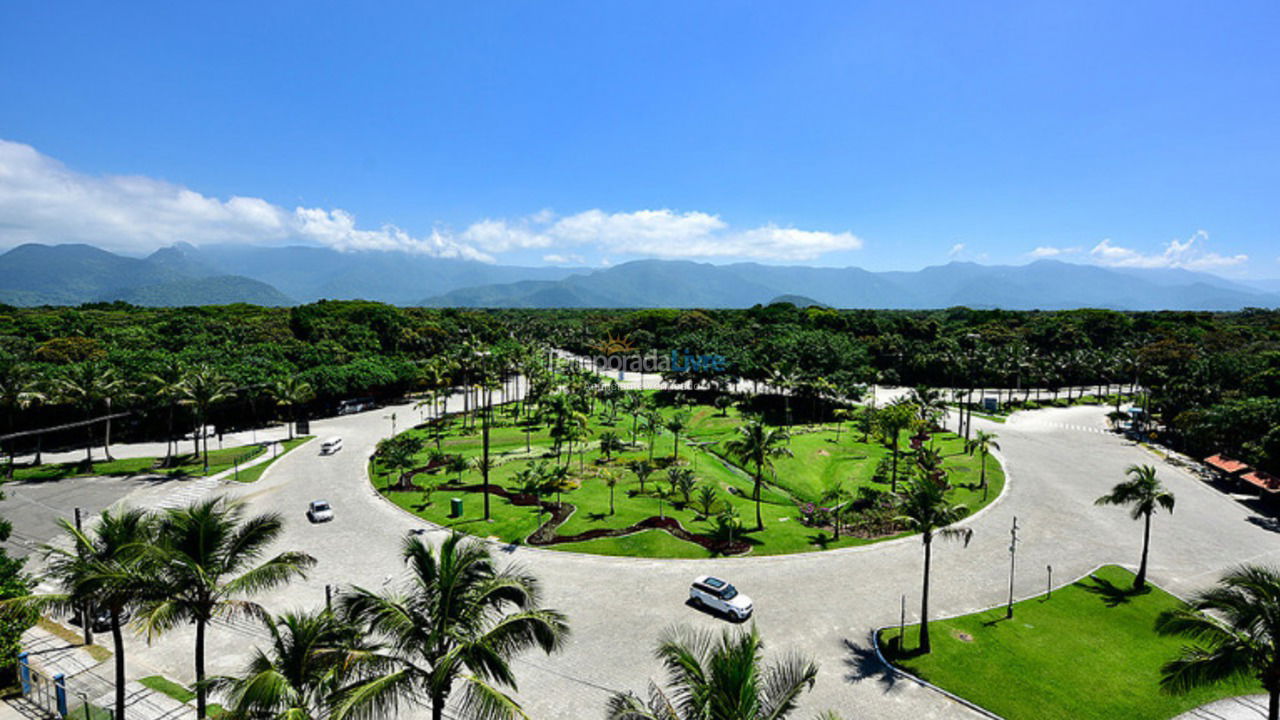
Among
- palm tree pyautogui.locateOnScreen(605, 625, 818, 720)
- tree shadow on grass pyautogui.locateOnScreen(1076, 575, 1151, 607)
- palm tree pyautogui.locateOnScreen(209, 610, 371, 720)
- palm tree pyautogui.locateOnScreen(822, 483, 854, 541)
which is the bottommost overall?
tree shadow on grass pyautogui.locateOnScreen(1076, 575, 1151, 607)

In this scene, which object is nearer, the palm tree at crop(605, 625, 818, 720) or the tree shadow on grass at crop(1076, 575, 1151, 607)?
the palm tree at crop(605, 625, 818, 720)

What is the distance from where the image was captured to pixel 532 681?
21797 millimetres

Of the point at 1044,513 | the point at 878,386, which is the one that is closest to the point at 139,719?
the point at 1044,513

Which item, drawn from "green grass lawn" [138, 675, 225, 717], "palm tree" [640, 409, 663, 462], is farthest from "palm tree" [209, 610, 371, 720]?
"palm tree" [640, 409, 663, 462]

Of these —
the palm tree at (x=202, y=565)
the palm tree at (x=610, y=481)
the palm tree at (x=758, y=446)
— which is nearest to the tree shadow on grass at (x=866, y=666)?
the palm tree at (x=758, y=446)

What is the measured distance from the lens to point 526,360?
86.2 meters

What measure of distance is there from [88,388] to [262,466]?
A: 17461 mm

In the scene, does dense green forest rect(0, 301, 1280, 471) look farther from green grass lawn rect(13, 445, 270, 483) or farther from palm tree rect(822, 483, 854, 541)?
palm tree rect(822, 483, 854, 541)

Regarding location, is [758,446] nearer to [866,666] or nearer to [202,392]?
[866,666]

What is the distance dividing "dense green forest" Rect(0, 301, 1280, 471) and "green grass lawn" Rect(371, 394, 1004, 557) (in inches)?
418

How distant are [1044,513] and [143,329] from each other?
407 ft

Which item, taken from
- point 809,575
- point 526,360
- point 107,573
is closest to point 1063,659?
point 809,575

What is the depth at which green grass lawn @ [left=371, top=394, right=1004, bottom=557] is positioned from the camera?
35906 mm

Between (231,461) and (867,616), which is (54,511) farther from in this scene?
(867,616)
